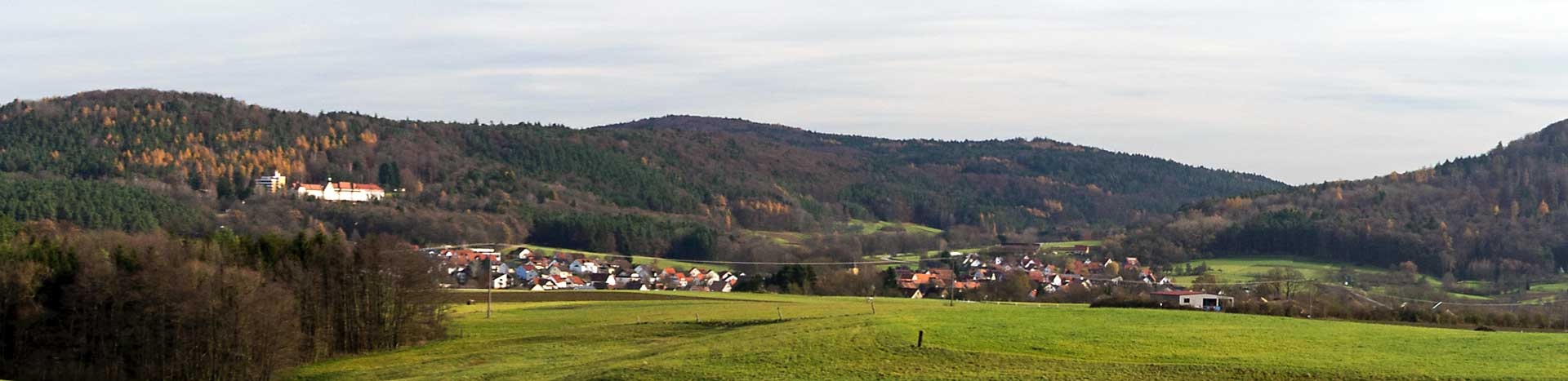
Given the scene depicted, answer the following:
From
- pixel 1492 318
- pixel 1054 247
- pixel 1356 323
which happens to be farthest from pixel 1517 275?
pixel 1356 323

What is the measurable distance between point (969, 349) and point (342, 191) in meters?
134

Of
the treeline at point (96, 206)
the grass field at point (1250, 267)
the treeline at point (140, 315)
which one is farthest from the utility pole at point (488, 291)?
the grass field at point (1250, 267)

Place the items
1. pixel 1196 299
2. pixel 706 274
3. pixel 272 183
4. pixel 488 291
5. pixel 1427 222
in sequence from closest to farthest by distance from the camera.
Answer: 1. pixel 488 291
2. pixel 1196 299
3. pixel 706 274
4. pixel 1427 222
5. pixel 272 183

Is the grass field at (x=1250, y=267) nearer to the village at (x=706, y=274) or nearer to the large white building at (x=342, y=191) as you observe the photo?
the village at (x=706, y=274)

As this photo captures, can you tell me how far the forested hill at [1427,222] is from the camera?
122562 millimetres

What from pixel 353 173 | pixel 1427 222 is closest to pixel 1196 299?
pixel 1427 222

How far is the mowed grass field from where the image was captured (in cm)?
3722

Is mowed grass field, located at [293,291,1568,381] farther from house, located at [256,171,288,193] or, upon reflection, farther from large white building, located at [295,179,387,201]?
large white building, located at [295,179,387,201]

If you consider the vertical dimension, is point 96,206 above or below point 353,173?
below

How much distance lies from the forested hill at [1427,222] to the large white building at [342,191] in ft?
259

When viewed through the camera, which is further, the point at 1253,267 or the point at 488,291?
the point at 1253,267

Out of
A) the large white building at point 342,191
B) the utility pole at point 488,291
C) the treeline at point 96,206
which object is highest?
the large white building at point 342,191

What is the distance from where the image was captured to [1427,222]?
13312 centimetres

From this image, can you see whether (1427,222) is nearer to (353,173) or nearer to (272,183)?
(272,183)
